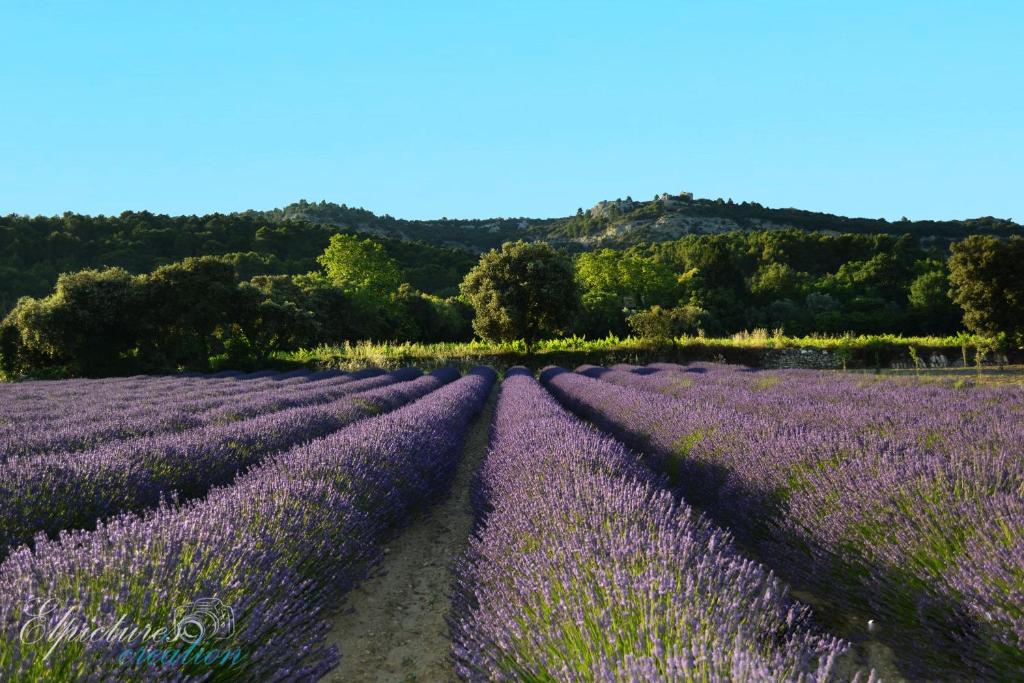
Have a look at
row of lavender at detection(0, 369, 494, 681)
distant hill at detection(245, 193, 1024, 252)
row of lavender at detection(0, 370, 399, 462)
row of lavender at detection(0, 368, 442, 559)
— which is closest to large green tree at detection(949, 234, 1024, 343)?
row of lavender at detection(0, 370, 399, 462)

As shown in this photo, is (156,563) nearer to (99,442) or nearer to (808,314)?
(99,442)

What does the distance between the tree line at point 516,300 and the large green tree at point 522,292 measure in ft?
0.22

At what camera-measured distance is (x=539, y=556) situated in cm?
234

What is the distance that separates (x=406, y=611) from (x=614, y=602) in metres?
1.99

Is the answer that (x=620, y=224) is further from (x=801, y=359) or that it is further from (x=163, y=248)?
(x=801, y=359)

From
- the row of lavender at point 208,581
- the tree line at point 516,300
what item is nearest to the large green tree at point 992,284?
the tree line at point 516,300

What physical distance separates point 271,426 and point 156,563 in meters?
4.40

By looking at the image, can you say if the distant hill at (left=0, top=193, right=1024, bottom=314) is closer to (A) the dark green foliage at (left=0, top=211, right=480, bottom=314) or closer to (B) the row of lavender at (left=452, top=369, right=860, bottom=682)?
(A) the dark green foliage at (left=0, top=211, right=480, bottom=314)

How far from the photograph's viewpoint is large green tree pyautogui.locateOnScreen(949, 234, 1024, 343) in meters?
19.7

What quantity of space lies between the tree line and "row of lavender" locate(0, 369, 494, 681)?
21.7 m

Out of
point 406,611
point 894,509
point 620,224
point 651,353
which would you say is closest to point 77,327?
point 651,353

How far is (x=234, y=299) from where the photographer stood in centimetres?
2527

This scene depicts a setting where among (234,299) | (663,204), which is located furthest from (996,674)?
(663,204)

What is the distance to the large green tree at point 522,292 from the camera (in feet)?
83.1
